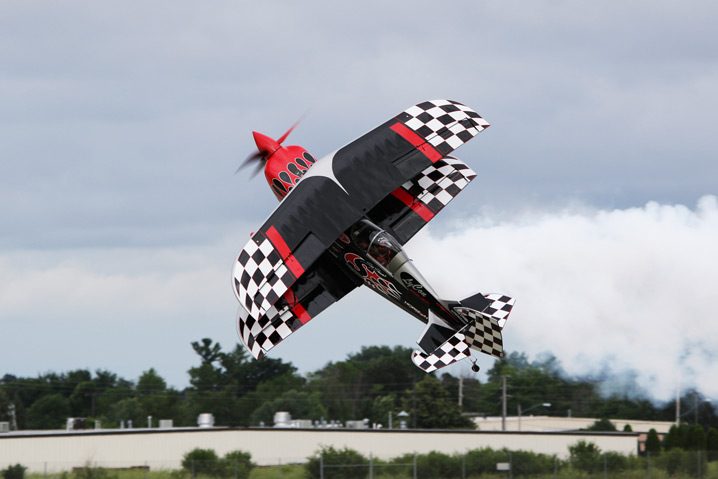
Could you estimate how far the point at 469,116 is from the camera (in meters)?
20.5

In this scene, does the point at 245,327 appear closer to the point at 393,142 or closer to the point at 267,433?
the point at 393,142

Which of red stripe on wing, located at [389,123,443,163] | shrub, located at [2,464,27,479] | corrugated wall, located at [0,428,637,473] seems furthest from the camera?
corrugated wall, located at [0,428,637,473]

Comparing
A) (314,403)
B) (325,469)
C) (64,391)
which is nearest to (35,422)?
(64,391)

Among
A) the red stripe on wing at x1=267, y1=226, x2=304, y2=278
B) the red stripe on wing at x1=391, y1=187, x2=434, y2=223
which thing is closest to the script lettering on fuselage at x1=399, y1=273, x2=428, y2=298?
the red stripe on wing at x1=267, y1=226, x2=304, y2=278

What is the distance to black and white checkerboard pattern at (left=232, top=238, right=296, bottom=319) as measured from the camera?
1672 centimetres

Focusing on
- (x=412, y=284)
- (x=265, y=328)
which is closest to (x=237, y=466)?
(x=265, y=328)

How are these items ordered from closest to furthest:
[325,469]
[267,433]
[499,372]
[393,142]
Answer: [393,142] → [325,469] → [267,433] → [499,372]

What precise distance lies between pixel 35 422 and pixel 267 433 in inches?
3007

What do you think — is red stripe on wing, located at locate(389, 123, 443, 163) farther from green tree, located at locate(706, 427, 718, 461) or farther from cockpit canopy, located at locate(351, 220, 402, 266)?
green tree, located at locate(706, 427, 718, 461)

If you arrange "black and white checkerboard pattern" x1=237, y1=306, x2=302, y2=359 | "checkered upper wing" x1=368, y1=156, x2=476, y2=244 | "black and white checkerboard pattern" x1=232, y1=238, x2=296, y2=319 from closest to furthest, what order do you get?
"black and white checkerboard pattern" x1=232, y1=238, x2=296, y2=319
"black and white checkerboard pattern" x1=237, y1=306, x2=302, y2=359
"checkered upper wing" x1=368, y1=156, x2=476, y2=244

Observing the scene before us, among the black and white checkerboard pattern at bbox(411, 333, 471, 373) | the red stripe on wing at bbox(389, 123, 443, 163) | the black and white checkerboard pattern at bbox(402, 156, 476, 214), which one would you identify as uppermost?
the red stripe on wing at bbox(389, 123, 443, 163)

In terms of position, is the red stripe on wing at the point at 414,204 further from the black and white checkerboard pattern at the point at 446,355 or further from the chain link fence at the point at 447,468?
the chain link fence at the point at 447,468

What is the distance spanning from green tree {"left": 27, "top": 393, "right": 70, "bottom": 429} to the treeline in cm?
13

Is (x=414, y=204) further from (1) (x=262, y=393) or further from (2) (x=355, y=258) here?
(1) (x=262, y=393)
